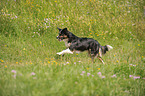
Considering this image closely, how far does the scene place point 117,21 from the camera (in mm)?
10453

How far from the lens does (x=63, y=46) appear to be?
742 cm

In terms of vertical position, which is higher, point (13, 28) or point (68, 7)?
point (68, 7)

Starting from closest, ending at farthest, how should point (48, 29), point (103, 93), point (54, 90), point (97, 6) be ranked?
1. point (54, 90)
2. point (103, 93)
3. point (48, 29)
4. point (97, 6)

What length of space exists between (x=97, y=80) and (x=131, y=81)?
1.10 metres

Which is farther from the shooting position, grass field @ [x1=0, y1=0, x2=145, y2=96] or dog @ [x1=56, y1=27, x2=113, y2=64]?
dog @ [x1=56, y1=27, x2=113, y2=64]

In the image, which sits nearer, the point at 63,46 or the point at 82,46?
→ the point at 82,46

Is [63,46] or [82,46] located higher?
[82,46]

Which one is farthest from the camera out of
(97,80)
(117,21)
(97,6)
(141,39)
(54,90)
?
(97,6)

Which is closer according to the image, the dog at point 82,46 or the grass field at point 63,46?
the grass field at point 63,46

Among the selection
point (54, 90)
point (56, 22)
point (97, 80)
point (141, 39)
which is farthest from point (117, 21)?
point (54, 90)

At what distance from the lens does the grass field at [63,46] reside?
3.00 metres

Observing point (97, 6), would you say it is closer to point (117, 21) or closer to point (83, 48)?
point (117, 21)

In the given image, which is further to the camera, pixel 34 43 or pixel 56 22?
pixel 56 22

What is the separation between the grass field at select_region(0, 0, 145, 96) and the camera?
A: 9.83 ft
